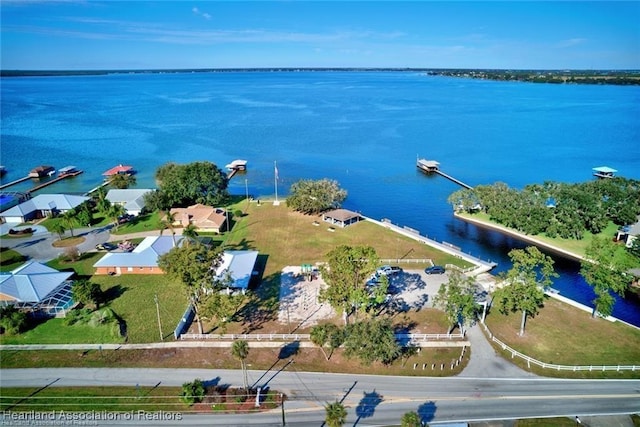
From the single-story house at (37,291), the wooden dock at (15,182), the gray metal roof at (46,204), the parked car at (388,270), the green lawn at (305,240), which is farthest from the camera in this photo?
the wooden dock at (15,182)

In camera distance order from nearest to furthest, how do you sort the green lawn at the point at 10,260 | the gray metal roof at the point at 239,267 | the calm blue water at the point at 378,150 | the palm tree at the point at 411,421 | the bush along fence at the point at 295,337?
the palm tree at the point at 411,421, the bush along fence at the point at 295,337, the gray metal roof at the point at 239,267, the green lawn at the point at 10,260, the calm blue water at the point at 378,150

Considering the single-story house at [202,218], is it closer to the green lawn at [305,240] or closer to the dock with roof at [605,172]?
the green lawn at [305,240]

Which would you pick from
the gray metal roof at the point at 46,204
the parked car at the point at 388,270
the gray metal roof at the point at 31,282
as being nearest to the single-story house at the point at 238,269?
the parked car at the point at 388,270

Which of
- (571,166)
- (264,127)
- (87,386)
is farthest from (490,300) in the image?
(264,127)

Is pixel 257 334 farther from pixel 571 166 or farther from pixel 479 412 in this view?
pixel 571 166

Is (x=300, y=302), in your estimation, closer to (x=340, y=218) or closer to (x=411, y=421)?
(x=411, y=421)

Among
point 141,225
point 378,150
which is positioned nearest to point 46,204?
point 141,225

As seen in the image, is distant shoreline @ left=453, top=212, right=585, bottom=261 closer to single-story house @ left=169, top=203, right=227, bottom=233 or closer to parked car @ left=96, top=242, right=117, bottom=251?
single-story house @ left=169, top=203, right=227, bottom=233
